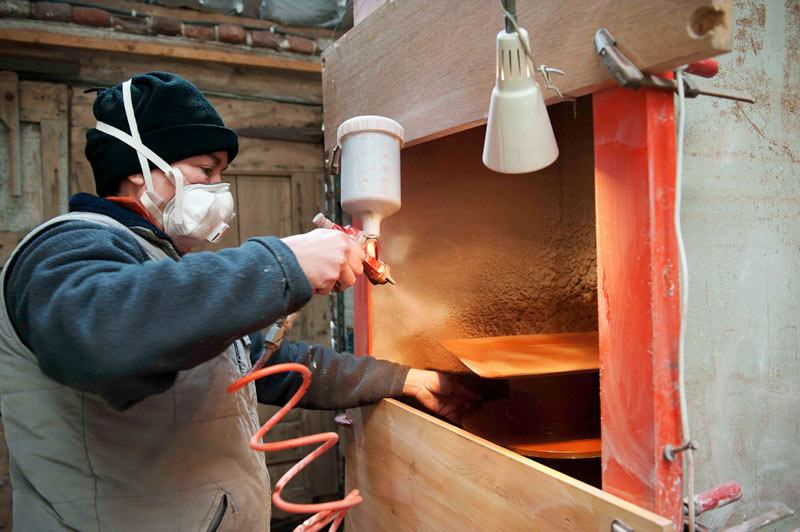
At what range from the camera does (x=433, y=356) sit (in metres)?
1.52

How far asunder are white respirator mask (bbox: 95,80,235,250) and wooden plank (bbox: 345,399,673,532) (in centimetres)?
63

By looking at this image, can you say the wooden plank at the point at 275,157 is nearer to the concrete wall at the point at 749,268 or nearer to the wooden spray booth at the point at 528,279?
the wooden spray booth at the point at 528,279

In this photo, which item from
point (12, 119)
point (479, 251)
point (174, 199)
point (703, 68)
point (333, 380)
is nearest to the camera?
point (703, 68)

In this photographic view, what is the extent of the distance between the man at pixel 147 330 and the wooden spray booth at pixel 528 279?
0.28 metres

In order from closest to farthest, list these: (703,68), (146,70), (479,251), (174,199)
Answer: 1. (703,68)
2. (174,199)
3. (479,251)
4. (146,70)

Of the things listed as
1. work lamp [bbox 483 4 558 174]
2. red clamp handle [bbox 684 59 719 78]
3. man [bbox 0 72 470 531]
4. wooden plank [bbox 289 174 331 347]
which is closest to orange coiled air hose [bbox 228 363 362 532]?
man [bbox 0 72 470 531]

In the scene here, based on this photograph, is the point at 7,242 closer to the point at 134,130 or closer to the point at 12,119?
the point at 12,119

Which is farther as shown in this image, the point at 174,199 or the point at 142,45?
the point at 142,45

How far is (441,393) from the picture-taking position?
4.71ft

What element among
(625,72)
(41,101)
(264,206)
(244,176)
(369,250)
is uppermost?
(41,101)

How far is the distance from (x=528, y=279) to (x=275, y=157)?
196 cm

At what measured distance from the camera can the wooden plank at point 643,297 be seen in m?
0.73

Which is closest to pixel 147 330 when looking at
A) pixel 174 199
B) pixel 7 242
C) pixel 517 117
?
pixel 174 199

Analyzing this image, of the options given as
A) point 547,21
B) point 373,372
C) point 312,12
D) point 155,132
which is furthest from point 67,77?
point 547,21
